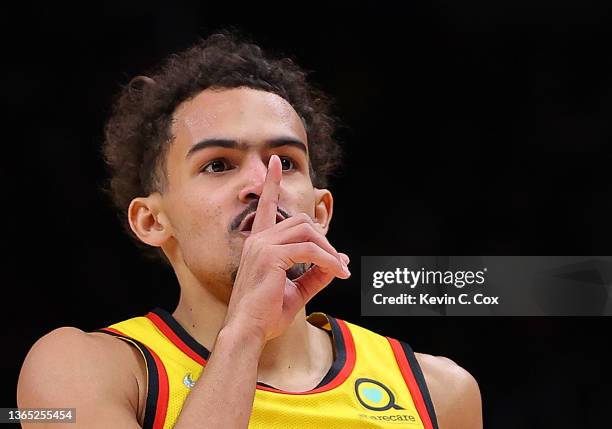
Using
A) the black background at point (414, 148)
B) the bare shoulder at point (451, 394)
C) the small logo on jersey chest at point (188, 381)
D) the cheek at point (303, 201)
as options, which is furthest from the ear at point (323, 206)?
the black background at point (414, 148)

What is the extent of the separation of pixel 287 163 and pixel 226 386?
2.85ft

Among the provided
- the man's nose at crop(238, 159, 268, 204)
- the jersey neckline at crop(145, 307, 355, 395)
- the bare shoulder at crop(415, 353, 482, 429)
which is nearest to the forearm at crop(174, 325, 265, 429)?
the jersey neckline at crop(145, 307, 355, 395)

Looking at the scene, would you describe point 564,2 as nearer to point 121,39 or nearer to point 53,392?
point 121,39

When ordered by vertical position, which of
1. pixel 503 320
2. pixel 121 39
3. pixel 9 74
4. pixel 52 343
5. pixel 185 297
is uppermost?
pixel 121 39

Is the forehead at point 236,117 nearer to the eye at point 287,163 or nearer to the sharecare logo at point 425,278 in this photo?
the eye at point 287,163

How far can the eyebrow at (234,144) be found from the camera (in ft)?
9.57

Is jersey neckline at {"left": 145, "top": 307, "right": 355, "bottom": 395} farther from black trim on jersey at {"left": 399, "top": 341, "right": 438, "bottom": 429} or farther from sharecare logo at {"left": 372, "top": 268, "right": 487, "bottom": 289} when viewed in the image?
sharecare logo at {"left": 372, "top": 268, "right": 487, "bottom": 289}

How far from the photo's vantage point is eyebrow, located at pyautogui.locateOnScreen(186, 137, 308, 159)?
2918mm

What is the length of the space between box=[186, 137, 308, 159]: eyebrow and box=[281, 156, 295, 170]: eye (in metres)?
0.05

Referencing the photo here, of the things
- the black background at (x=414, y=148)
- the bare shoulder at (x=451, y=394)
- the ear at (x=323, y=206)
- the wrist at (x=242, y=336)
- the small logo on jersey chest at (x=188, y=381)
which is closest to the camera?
the wrist at (x=242, y=336)

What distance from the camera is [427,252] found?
16.1 feet

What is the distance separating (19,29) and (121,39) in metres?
0.48

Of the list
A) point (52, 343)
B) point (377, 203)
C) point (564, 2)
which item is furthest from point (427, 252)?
point (52, 343)

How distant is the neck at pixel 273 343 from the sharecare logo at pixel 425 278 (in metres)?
1.41
